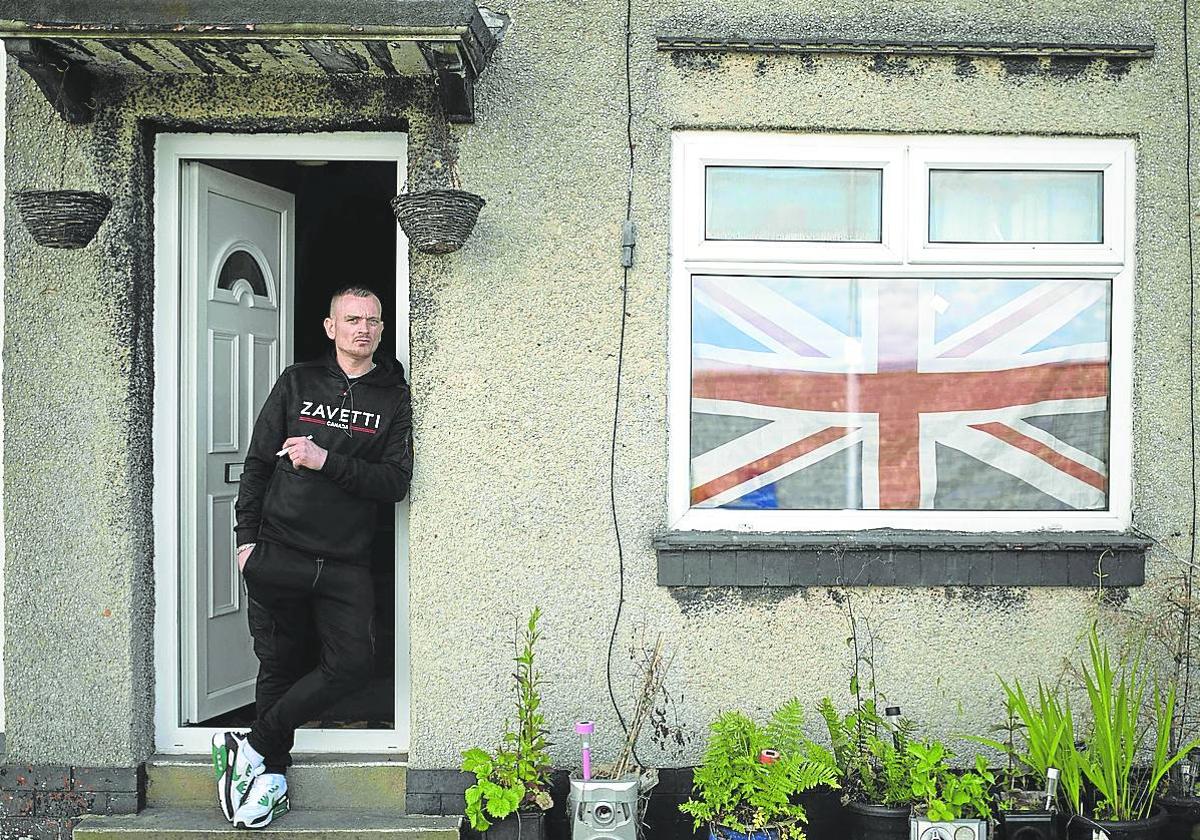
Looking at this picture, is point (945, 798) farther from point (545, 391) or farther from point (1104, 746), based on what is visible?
point (545, 391)

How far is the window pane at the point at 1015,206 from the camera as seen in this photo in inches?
189

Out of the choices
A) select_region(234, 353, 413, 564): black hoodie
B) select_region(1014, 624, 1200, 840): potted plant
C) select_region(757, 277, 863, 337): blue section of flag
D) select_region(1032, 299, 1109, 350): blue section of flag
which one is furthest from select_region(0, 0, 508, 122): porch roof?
select_region(1014, 624, 1200, 840): potted plant

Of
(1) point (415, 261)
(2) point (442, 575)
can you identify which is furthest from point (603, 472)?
(1) point (415, 261)

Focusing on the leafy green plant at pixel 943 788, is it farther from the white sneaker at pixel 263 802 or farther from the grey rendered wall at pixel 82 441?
the grey rendered wall at pixel 82 441

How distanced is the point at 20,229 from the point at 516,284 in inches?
79.1

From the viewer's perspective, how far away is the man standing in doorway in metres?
4.53

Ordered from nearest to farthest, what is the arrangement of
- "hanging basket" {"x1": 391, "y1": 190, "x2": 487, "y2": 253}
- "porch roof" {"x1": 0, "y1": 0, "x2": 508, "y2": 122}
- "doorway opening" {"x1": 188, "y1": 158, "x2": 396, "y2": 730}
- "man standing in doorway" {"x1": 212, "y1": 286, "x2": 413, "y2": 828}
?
"porch roof" {"x1": 0, "y1": 0, "x2": 508, "y2": 122} < "hanging basket" {"x1": 391, "y1": 190, "x2": 487, "y2": 253} < "man standing in doorway" {"x1": 212, "y1": 286, "x2": 413, "y2": 828} < "doorway opening" {"x1": 188, "y1": 158, "x2": 396, "y2": 730}

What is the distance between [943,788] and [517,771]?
1.59 meters

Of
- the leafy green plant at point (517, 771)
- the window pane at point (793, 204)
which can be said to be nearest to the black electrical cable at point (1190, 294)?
the window pane at point (793, 204)

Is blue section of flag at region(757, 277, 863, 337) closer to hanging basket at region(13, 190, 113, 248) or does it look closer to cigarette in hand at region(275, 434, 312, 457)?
cigarette in hand at region(275, 434, 312, 457)

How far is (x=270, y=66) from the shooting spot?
4.50 metres

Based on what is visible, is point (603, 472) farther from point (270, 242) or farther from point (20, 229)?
point (20, 229)

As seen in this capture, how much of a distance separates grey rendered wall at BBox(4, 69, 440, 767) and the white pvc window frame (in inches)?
44.6

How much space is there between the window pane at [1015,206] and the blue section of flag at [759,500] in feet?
4.05
